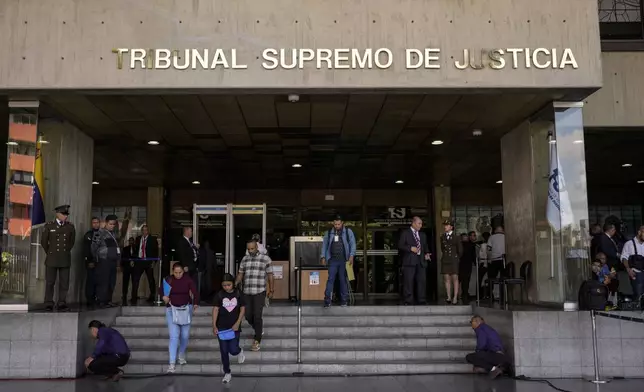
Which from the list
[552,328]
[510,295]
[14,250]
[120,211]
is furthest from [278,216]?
[552,328]

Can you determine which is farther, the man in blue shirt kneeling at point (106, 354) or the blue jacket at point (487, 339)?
the blue jacket at point (487, 339)

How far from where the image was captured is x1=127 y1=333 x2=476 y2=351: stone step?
9.91 m

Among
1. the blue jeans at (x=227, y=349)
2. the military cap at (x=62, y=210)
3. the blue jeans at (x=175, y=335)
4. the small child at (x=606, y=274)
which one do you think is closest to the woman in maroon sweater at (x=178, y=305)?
the blue jeans at (x=175, y=335)

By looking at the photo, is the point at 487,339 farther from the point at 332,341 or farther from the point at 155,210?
the point at 155,210

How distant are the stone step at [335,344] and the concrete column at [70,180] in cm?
175

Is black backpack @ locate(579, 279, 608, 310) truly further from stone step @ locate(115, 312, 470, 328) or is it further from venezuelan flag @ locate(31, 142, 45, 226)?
venezuelan flag @ locate(31, 142, 45, 226)

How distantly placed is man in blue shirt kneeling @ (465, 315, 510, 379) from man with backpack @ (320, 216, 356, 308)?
2761mm

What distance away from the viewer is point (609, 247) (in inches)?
462

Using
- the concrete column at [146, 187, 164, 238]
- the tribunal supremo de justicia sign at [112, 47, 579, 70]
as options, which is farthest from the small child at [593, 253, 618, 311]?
the concrete column at [146, 187, 164, 238]

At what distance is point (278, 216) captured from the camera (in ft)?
60.1

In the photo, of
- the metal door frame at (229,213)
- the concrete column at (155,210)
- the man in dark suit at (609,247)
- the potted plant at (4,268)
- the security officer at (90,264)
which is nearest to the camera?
the potted plant at (4,268)

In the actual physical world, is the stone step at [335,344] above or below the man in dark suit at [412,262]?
below

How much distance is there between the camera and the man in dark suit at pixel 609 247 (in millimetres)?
11703

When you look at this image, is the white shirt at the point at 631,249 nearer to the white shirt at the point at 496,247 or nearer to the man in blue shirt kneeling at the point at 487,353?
the white shirt at the point at 496,247
